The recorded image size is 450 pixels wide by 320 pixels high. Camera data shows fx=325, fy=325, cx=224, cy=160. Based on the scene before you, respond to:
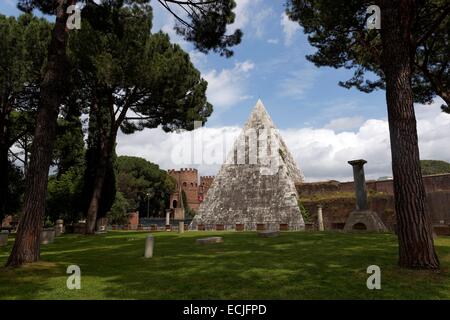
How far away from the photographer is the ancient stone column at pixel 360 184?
15833mm

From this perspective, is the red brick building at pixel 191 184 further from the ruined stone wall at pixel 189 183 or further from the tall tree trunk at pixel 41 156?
the tall tree trunk at pixel 41 156

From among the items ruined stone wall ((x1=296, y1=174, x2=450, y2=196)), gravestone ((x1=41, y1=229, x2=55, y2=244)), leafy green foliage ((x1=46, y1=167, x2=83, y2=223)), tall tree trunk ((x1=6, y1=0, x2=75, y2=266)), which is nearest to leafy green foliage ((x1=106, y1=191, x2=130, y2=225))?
leafy green foliage ((x1=46, y1=167, x2=83, y2=223))

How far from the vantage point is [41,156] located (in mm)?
7477

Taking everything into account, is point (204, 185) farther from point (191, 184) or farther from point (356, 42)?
point (356, 42)

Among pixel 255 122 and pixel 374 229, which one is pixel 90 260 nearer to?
pixel 374 229

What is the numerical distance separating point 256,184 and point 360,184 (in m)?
10.2

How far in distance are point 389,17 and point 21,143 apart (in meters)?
31.7

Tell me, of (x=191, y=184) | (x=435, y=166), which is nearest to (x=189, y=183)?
(x=191, y=184)

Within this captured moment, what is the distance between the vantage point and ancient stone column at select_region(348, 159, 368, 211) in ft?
51.9

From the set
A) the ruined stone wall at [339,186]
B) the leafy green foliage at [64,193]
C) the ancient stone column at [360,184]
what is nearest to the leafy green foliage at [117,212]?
the leafy green foliage at [64,193]
